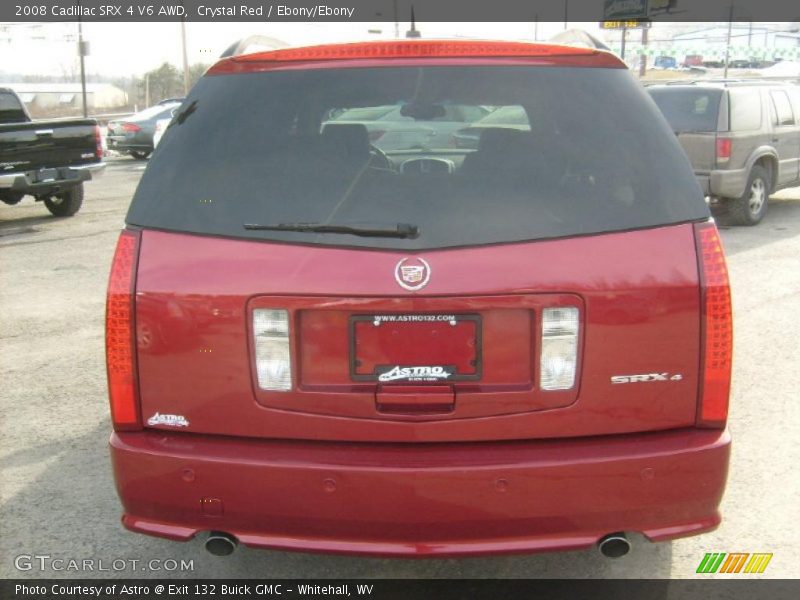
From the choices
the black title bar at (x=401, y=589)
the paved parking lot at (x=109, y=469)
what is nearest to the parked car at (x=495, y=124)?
the paved parking lot at (x=109, y=469)

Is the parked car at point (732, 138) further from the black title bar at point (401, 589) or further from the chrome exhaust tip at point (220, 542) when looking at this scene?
the chrome exhaust tip at point (220, 542)

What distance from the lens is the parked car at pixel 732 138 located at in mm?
10852

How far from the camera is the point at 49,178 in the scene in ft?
39.3

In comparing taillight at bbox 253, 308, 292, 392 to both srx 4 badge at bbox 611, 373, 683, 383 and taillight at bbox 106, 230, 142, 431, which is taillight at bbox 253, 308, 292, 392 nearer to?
taillight at bbox 106, 230, 142, 431

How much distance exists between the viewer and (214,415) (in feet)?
8.23

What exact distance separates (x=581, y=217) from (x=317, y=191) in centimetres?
76

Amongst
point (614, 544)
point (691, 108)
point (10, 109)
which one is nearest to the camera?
Answer: point (614, 544)

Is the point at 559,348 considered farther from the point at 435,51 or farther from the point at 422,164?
the point at 435,51

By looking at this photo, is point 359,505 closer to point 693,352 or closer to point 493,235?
point 493,235

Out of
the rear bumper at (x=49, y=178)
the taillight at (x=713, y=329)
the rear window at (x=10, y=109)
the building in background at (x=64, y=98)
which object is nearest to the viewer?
the taillight at (x=713, y=329)

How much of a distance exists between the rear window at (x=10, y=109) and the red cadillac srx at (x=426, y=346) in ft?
39.7

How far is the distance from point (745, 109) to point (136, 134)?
1719cm

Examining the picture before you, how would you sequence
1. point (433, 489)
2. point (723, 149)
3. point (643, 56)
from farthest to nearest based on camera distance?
1. point (643, 56)
2. point (723, 149)
3. point (433, 489)

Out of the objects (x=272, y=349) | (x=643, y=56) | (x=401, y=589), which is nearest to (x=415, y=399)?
(x=272, y=349)
